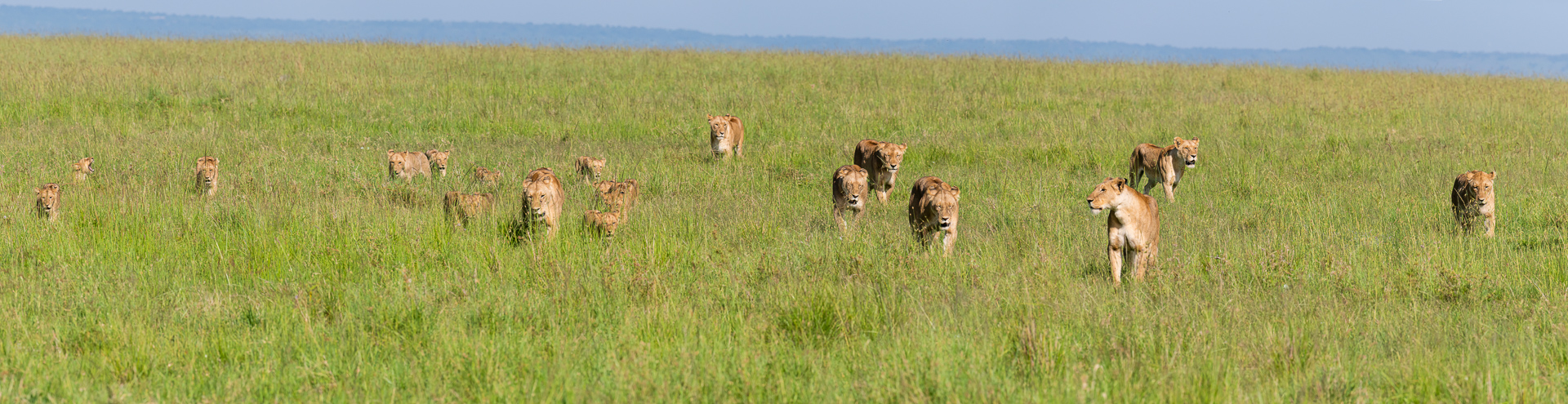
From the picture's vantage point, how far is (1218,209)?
34.1ft

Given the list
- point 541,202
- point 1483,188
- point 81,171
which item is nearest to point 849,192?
point 541,202

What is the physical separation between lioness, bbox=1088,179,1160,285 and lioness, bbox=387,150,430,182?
784 centimetres

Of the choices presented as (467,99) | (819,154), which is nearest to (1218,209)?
(819,154)

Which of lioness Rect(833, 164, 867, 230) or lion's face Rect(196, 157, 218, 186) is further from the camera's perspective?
lion's face Rect(196, 157, 218, 186)

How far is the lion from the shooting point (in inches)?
443

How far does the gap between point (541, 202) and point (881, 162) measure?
416cm

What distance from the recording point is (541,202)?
7.83 m

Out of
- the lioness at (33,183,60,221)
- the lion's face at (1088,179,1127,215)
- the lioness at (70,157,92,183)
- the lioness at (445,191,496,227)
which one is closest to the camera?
the lion's face at (1088,179,1127,215)

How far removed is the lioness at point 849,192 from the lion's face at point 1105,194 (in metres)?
2.35

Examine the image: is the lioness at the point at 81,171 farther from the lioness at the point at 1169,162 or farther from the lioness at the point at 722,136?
the lioness at the point at 1169,162

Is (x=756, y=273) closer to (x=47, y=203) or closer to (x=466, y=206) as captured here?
(x=466, y=206)

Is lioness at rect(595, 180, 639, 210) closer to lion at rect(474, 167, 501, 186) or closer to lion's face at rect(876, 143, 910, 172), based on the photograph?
lion at rect(474, 167, 501, 186)

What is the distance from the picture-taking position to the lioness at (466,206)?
8.58 meters

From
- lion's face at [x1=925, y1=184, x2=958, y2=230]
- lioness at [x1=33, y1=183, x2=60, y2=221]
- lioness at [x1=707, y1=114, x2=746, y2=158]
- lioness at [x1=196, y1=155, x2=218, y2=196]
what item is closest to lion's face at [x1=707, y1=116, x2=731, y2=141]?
lioness at [x1=707, y1=114, x2=746, y2=158]
